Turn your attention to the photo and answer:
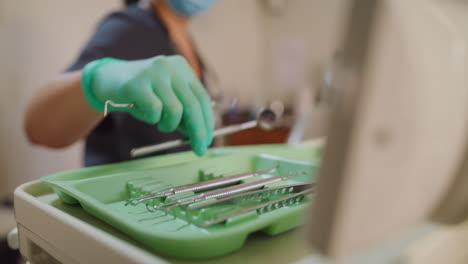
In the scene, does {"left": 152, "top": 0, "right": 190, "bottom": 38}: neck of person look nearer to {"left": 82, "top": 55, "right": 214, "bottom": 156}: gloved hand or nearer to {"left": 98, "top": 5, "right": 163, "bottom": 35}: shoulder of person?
{"left": 98, "top": 5, "right": 163, "bottom": 35}: shoulder of person

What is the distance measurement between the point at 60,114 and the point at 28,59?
2.42 ft

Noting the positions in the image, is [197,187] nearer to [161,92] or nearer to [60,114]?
[161,92]

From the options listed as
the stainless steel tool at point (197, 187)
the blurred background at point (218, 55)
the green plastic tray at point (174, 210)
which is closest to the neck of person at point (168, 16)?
the blurred background at point (218, 55)

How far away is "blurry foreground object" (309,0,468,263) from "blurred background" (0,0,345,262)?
0.68m

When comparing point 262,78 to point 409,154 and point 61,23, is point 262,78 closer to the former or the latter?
point 61,23

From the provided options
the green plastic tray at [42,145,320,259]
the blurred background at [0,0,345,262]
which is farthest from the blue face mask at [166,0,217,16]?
the green plastic tray at [42,145,320,259]

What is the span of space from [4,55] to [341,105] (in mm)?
1336

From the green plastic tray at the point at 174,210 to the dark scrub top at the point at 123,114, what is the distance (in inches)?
10.3

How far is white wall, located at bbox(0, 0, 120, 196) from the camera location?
1207mm

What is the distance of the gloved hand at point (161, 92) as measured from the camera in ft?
1.60

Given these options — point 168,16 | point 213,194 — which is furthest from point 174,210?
point 168,16

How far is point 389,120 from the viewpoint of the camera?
18 centimetres

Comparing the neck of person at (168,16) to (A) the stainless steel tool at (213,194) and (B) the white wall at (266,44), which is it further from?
(B) the white wall at (266,44)

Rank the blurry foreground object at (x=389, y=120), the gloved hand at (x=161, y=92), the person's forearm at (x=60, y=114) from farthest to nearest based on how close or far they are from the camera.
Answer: the person's forearm at (x=60, y=114) < the gloved hand at (x=161, y=92) < the blurry foreground object at (x=389, y=120)
